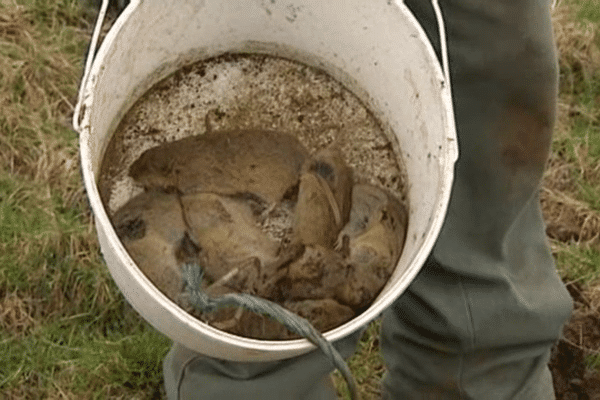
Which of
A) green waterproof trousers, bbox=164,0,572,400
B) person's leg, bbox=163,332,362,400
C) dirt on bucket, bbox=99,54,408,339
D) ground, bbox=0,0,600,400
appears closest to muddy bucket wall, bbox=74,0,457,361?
dirt on bucket, bbox=99,54,408,339

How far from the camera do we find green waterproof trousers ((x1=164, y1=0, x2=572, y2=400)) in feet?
4.77

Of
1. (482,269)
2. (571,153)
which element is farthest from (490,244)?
Result: (571,153)

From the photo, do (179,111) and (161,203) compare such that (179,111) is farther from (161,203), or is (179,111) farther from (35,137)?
(35,137)

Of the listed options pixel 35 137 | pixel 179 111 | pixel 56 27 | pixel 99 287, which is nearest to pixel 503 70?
pixel 179 111

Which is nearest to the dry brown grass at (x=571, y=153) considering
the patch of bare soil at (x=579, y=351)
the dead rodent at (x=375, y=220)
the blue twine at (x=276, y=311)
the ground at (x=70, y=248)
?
the ground at (x=70, y=248)

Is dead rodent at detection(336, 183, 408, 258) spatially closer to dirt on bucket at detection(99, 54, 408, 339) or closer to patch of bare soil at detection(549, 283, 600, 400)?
dirt on bucket at detection(99, 54, 408, 339)

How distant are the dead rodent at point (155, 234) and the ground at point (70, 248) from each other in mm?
796

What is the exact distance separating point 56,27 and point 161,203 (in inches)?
57.2

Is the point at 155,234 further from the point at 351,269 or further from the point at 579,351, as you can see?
the point at 579,351

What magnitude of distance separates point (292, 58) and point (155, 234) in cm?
35

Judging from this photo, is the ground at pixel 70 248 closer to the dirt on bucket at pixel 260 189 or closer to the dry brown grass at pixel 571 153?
the dry brown grass at pixel 571 153

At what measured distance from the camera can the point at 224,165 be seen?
4.17 feet

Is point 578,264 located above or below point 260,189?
below

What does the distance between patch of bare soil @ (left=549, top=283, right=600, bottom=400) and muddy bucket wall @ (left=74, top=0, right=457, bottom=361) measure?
956mm
